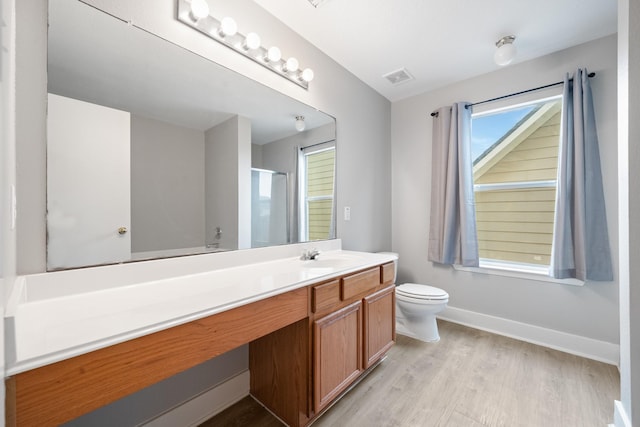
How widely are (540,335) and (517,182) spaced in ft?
4.41

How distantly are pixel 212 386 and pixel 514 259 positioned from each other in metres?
2.68

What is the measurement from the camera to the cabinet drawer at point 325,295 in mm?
1219

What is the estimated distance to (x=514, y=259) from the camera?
Result: 7.74ft

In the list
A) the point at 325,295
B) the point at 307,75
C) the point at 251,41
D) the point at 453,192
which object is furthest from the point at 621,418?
the point at 251,41

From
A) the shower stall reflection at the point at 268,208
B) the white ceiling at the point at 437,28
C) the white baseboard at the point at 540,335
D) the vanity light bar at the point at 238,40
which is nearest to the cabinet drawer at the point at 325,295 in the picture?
the shower stall reflection at the point at 268,208

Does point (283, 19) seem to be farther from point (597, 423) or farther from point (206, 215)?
point (597, 423)

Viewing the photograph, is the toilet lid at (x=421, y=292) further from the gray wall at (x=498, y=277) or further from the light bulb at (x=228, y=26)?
the light bulb at (x=228, y=26)

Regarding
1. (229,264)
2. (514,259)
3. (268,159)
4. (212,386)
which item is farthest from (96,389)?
(514,259)

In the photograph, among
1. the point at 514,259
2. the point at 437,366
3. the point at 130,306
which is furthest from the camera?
the point at 514,259

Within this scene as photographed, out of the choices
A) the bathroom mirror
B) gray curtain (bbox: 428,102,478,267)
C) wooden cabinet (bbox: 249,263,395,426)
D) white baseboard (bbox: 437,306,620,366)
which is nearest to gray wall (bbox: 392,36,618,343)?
white baseboard (bbox: 437,306,620,366)

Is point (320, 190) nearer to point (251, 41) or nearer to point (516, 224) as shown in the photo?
point (251, 41)

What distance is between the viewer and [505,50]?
1.85 meters

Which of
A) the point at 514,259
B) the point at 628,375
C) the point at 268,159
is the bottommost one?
the point at 628,375

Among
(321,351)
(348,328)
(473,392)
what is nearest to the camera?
(321,351)
